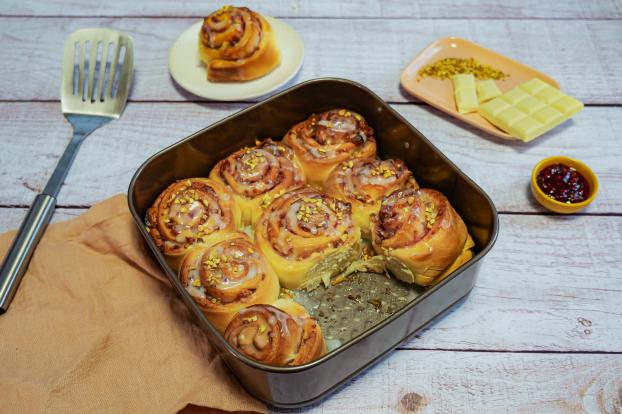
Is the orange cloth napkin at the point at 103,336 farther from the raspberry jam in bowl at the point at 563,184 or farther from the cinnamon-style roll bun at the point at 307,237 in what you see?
the raspberry jam in bowl at the point at 563,184

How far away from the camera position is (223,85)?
2217 mm

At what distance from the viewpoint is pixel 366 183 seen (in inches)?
67.3

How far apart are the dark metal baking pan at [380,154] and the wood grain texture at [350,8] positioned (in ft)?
2.81

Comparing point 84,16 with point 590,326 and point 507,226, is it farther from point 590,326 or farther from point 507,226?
point 590,326

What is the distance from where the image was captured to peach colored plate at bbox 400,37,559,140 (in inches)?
83.5

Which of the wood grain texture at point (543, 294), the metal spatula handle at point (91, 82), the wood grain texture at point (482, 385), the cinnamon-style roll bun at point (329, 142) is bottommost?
the wood grain texture at point (482, 385)

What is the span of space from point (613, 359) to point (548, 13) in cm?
156

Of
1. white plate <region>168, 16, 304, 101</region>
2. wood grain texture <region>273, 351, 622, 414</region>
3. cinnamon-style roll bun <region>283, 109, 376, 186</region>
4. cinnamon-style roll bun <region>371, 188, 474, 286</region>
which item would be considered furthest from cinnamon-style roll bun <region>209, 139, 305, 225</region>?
wood grain texture <region>273, 351, 622, 414</region>

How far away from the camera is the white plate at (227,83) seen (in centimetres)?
218

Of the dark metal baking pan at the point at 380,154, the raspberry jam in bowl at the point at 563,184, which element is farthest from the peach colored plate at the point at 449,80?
the dark metal baking pan at the point at 380,154

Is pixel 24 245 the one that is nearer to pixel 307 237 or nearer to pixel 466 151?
pixel 307 237

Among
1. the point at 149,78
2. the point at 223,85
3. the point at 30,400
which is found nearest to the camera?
the point at 30,400

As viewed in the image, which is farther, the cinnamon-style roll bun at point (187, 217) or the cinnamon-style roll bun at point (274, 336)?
the cinnamon-style roll bun at point (187, 217)

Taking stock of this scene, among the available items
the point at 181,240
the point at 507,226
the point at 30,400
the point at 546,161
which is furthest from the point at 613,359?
the point at 30,400
